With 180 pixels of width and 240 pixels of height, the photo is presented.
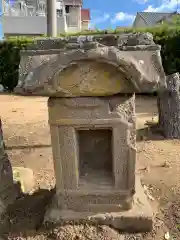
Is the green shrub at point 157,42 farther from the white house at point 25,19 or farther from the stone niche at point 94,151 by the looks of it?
the white house at point 25,19

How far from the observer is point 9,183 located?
127 inches

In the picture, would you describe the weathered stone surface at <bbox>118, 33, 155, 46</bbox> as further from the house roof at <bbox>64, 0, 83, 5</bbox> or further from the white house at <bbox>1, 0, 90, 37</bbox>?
the house roof at <bbox>64, 0, 83, 5</bbox>

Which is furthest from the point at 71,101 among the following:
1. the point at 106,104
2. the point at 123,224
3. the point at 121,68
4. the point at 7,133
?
the point at 7,133

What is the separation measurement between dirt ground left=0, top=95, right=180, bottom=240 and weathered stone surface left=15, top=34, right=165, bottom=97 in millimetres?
1212

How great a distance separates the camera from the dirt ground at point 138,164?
2793 mm

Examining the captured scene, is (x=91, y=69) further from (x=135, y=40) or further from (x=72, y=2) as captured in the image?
(x=72, y=2)

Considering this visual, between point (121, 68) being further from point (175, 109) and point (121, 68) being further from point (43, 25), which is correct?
point (43, 25)

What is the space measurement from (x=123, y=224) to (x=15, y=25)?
24208 mm

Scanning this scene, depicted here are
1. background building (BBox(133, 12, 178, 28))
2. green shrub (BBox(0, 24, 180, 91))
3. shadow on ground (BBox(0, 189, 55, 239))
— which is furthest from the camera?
background building (BBox(133, 12, 178, 28))

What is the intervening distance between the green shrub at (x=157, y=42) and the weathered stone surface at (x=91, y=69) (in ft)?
23.9

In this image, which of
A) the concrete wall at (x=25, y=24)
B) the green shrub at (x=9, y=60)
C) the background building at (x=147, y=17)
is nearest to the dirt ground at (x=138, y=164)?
the green shrub at (x=9, y=60)

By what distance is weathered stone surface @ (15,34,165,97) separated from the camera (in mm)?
2309

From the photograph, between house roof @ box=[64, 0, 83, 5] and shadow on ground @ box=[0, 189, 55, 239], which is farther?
house roof @ box=[64, 0, 83, 5]

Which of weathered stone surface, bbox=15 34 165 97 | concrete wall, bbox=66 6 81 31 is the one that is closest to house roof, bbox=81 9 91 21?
concrete wall, bbox=66 6 81 31
